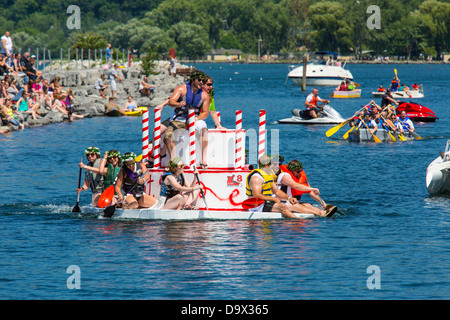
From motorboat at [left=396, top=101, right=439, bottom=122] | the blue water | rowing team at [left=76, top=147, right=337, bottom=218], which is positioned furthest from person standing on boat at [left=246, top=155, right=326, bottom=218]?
motorboat at [left=396, top=101, right=439, bottom=122]

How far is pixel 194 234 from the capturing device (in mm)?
17953

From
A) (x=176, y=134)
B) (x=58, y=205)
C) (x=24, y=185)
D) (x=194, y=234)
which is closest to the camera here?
(x=194, y=234)

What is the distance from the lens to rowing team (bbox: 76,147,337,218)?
18.5m

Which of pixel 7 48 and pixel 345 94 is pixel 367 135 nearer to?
pixel 7 48

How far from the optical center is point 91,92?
2370 inches

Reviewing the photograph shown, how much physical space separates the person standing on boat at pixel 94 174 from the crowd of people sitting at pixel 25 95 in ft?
70.3

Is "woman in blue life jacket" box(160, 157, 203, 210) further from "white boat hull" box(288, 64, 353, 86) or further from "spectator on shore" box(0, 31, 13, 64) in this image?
"white boat hull" box(288, 64, 353, 86)

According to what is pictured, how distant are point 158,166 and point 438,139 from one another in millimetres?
23446

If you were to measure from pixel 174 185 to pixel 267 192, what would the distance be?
2186mm

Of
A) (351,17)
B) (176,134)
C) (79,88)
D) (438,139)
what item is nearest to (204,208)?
(176,134)

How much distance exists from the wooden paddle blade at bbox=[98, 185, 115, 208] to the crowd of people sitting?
2160cm

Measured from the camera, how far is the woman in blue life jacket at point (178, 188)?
1844 centimetres
